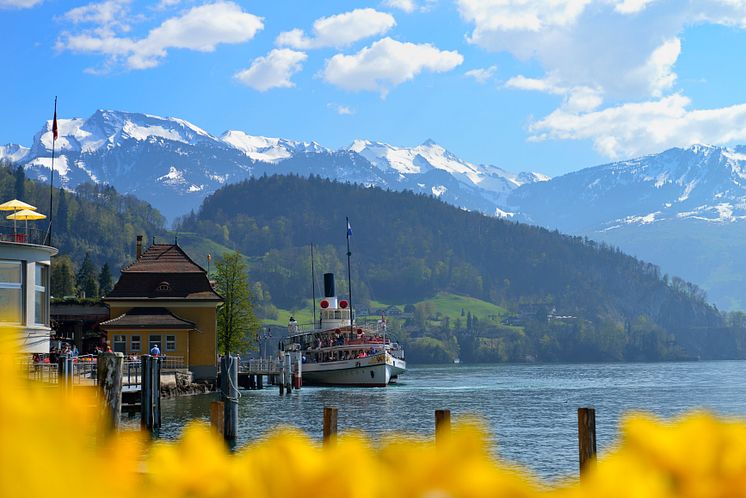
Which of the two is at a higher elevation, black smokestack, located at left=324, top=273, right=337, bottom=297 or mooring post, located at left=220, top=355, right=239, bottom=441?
black smokestack, located at left=324, top=273, right=337, bottom=297

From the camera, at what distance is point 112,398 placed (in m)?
18.7

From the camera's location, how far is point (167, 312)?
59625mm

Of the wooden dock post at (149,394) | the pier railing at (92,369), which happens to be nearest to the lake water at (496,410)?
the wooden dock post at (149,394)

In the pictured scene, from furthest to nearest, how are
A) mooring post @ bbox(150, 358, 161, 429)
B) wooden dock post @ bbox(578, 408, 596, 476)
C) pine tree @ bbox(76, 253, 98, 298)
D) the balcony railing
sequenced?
1. pine tree @ bbox(76, 253, 98, 298)
2. the balcony railing
3. mooring post @ bbox(150, 358, 161, 429)
4. wooden dock post @ bbox(578, 408, 596, 476)

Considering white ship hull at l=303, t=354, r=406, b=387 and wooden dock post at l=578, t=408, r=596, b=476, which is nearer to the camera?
wooden dock post at l=578, t=408, r=596, b=476

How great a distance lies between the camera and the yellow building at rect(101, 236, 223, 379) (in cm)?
5697

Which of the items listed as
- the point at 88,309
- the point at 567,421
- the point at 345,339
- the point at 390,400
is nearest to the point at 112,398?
the point at 567,421

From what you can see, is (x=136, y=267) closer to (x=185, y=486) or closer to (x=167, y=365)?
(x=167, y=365)

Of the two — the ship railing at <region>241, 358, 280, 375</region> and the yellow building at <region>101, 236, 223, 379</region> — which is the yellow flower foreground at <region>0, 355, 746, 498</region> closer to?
the yellow building at <region>101, 236, 223, 379</region>

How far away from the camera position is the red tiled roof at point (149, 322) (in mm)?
56906

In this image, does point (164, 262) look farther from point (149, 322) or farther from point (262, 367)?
point (262, 367)

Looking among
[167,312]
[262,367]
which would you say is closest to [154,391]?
[167,312]

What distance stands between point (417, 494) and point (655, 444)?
25 cm

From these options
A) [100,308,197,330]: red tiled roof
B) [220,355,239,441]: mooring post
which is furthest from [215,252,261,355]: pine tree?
[220,355,239,441]: mooring post
